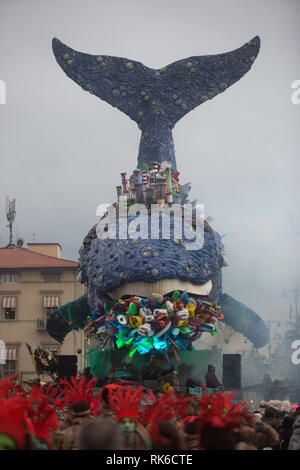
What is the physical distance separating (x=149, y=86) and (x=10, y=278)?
54.1 feet

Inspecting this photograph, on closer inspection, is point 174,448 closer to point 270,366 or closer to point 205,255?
point 205,255

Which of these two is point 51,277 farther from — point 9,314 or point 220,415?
point 220,415

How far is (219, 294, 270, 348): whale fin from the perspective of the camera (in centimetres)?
1442

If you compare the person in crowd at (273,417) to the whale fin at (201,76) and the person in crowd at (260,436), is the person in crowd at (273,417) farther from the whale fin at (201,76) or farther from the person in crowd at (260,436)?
the whale fin at (201,76)

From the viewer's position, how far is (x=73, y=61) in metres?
14.3

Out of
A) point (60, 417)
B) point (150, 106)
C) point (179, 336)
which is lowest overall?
point (60, 417)

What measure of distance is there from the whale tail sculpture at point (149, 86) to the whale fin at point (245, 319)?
3.02 m

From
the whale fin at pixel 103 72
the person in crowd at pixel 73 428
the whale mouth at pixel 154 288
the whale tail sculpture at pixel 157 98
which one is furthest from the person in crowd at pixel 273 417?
the whale fin at pixel 103 72

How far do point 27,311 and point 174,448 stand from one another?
950 inches

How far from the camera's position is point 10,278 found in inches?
1145

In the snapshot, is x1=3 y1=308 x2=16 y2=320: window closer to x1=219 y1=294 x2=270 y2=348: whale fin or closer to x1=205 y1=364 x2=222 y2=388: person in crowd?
x1=219 y1=294 x2=270 y2=348: whale fin

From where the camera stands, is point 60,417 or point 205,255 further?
point 205,255

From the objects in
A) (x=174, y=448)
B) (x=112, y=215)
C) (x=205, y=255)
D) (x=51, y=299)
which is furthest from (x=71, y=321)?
(x=51, y=299)

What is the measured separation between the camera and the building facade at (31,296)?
93.7ft
